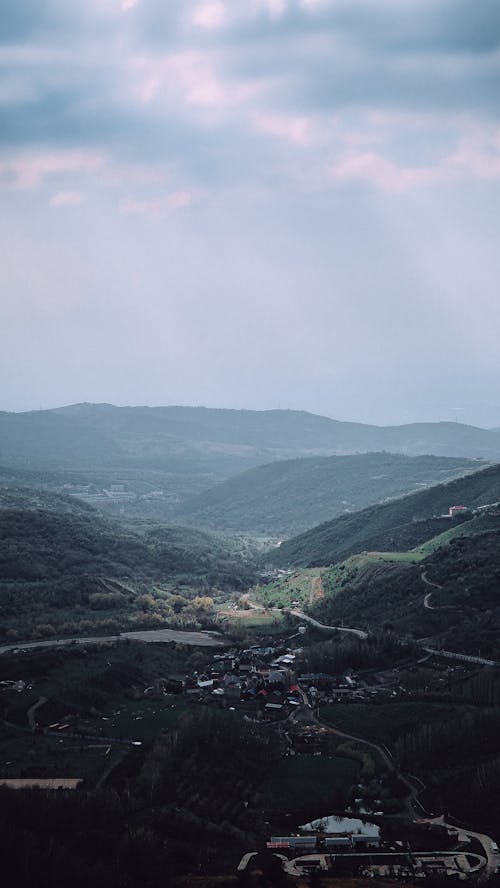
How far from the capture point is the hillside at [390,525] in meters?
120

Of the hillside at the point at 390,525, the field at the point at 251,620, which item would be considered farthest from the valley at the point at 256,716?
the hillside at the point at 390,525

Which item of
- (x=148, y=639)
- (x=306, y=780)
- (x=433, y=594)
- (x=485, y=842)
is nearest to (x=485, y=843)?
(x=485, y=842)

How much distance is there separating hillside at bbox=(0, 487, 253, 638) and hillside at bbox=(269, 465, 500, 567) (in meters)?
Result: 9.57

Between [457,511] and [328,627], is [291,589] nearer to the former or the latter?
[328,627]

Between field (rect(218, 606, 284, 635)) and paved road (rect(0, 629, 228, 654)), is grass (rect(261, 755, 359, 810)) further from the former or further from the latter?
field (rect(218, 606, 284, 635))

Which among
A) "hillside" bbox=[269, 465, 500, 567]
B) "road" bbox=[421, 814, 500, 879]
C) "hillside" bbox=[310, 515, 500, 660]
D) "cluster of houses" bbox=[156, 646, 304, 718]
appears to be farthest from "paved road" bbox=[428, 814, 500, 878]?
"hillside" bbox=[269, 465, 500, 567]

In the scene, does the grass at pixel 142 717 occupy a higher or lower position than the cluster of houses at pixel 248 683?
lower

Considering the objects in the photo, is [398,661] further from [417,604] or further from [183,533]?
[183,533]

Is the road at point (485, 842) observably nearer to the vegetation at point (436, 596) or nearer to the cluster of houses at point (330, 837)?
the cluster of houses at point (330, 837)

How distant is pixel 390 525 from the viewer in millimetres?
134500

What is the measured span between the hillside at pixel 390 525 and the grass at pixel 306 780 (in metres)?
63.8

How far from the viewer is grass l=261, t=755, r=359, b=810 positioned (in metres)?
46.4

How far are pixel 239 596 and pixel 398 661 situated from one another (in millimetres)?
41959

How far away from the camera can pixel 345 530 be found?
144 metres
